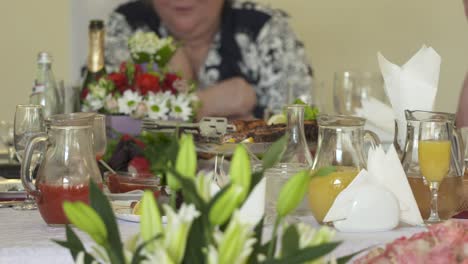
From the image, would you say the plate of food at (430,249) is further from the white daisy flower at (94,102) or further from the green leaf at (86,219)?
the white daisy flower at (94,102)

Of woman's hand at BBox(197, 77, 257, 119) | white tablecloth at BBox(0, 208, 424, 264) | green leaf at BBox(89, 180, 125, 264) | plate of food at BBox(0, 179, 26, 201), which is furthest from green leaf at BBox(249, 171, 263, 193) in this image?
woman's hand at BBox(197, 77, 257, 119)

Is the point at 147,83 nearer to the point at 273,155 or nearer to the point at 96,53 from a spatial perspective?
the point at 96,53

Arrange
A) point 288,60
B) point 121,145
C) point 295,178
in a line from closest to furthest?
point 295,178 → point 121,145 → point 288,60

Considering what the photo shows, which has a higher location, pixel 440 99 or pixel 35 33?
pixel 35 33

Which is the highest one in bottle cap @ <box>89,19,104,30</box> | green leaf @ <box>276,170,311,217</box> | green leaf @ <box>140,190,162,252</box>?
bottle cap @ <box>89,19,104,30</box>

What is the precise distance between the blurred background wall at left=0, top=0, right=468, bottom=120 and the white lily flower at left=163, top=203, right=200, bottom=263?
4.24 meters

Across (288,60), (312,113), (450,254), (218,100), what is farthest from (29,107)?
(288,60)

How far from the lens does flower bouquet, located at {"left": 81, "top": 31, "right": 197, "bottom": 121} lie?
115 inches

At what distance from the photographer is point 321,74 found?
16.7 ft

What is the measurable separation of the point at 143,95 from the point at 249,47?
1845mm

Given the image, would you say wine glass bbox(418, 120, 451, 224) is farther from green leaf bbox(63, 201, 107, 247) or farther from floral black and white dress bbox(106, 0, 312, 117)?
floral black and white dress bbox(106, 0, 312, 117)

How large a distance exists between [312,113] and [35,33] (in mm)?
2569

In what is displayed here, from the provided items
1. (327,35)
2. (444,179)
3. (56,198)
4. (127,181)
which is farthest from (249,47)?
(56,198)

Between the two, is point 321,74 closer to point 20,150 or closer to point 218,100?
point 218,100
